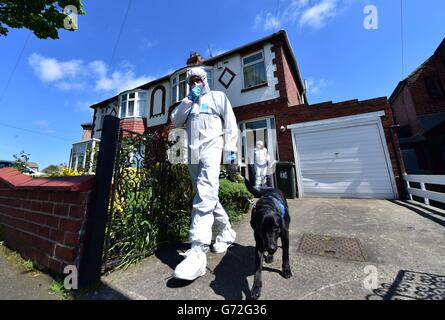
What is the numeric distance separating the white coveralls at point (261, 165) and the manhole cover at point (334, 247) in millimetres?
4529

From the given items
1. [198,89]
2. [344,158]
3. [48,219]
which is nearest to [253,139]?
[344,158]

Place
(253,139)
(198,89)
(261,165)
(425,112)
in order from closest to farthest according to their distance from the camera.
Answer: (198,89)
(261,165)
(253,139)
(425,112)

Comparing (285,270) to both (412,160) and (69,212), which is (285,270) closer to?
(69,212)

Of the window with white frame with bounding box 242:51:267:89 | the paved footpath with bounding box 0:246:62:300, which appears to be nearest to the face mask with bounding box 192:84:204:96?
the paved footpath with bounding box 0:246:62:300

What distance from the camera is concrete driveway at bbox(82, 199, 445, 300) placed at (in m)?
1.62

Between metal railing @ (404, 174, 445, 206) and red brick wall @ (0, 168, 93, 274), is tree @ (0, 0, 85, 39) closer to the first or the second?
red brick wall @ (0, 168, 93, 274)

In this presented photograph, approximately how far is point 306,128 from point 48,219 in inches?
305

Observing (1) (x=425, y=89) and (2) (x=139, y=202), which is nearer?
(2) (x=139, y=202)

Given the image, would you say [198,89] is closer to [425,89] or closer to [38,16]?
[38,16]

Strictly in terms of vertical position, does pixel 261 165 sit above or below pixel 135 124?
below

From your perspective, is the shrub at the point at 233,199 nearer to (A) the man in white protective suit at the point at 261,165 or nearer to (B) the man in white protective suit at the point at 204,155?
(B) the man in white protective suit at the point at 204,155

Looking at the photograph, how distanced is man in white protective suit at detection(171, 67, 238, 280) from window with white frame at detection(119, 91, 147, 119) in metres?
13.1

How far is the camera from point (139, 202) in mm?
2467

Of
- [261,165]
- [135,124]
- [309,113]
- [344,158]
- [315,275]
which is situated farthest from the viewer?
[135,124]
